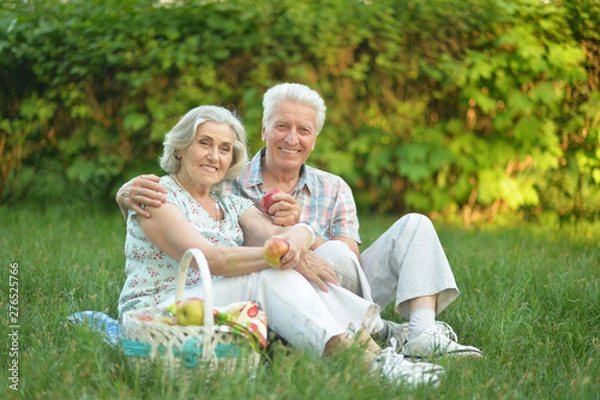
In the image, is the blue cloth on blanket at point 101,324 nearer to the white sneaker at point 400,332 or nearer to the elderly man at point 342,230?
the elderly man at point 342,230

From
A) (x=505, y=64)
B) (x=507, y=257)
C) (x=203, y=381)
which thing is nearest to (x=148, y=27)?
(x=505, y=64)

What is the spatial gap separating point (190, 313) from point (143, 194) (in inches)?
29.3

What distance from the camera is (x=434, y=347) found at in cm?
303

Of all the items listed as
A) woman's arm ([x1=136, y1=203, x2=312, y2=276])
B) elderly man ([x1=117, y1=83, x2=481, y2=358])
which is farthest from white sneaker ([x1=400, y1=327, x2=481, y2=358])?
woman's arm ([x1=136, y1=203, x2=312, y2=276])

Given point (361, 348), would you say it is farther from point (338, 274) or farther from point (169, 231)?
A: point (169, 231)

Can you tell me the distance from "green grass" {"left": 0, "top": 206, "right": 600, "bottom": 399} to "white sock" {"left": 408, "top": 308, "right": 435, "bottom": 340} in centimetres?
28

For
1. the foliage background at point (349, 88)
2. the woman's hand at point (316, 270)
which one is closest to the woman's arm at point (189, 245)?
the woman's hand at point (316, 270)

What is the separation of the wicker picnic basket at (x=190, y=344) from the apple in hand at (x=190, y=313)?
0.05m

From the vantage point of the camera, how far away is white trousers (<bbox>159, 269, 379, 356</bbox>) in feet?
9.05

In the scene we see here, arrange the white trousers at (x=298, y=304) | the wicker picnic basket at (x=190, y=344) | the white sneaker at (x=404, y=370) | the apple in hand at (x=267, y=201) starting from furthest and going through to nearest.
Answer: the apple in hand at (x=267, y=201) < the white trousers at (x=298, y=304) < the white sneaker at (x=404, y=370) < the wicker picnic basket at (x=190, y=344)

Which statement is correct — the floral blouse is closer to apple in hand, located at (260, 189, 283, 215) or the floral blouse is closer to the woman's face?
the woman's face

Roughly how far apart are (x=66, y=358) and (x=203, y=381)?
1.83 ft

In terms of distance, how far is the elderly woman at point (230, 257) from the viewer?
2.79m

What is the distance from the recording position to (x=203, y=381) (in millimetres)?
2355
